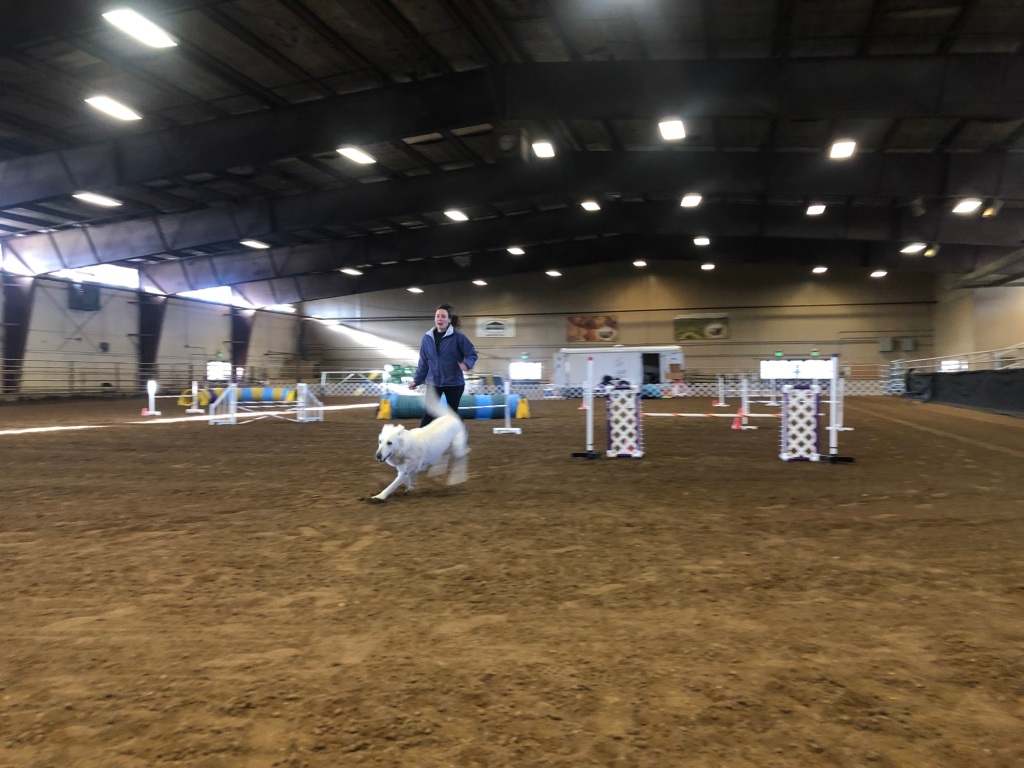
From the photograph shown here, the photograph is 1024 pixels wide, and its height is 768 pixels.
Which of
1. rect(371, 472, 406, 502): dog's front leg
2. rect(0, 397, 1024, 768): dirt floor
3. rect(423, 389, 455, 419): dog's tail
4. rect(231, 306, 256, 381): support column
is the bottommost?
rect(0, 397, 1024, 768): dirt floor

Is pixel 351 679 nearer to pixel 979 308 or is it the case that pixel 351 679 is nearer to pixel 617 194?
Answer: pixel 617 194

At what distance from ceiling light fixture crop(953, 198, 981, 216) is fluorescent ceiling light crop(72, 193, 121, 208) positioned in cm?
2601

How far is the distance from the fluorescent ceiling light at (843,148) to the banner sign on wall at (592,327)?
21.6 meters

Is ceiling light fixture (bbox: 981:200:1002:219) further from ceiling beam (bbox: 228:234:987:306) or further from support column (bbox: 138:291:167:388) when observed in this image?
support column (bbox: 138:291:167:388)

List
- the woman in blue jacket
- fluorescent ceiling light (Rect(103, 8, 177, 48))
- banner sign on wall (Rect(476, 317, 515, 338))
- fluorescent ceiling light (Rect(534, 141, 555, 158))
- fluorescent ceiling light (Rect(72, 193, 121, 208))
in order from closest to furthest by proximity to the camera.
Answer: the woman in blue jacket → fluorescent ceiling light (Rect(103, 8, 177, 48)) → fluorescent ceiling light (Rect(534, 141, 555, 158)) → fluorescent ceiling light (Rect(72, 193, 121, 208)) → banner sign on wall (Rect(476, 317, 515, 338))

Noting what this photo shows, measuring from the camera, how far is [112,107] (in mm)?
13430

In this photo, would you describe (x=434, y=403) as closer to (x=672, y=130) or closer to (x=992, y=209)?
(x=672, y=130)

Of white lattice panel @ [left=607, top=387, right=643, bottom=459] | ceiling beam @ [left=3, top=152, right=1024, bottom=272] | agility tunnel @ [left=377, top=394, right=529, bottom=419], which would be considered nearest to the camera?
white lattice panel @ [left=607, top=387, right=643, bottom=459]

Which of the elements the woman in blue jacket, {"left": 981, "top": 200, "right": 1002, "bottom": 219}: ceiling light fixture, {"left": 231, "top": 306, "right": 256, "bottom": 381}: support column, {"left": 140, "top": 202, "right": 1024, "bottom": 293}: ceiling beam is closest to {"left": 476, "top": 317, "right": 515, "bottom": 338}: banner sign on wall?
{"left": 140, "top": 202, "right": 1024, "bottom": 293}: ceiling beam

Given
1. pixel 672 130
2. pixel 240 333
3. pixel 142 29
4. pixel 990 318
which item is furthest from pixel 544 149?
pixel 240 333

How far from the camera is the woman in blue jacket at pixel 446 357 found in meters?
6.41

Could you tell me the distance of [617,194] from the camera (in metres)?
18.4

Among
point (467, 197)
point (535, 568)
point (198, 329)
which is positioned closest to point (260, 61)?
point (467, 197)

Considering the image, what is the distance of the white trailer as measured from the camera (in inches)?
1286
